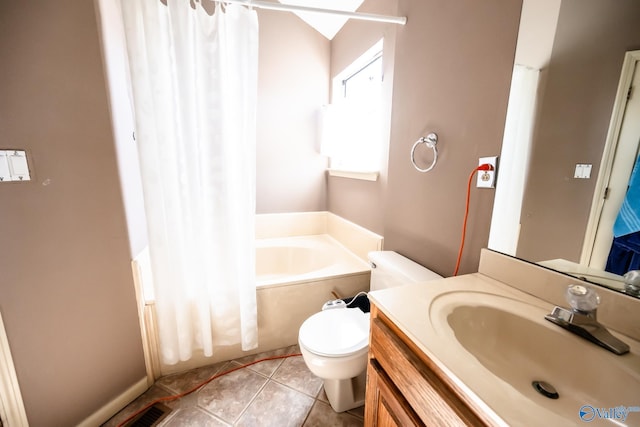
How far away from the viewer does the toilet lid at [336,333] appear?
1121mm

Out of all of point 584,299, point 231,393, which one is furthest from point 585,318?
point 231,393

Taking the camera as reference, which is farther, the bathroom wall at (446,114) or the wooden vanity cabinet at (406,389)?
the bathroom wall at (446,114)

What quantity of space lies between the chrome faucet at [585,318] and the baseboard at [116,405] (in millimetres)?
1865

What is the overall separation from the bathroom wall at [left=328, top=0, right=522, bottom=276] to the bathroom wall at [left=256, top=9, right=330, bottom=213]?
117 cm

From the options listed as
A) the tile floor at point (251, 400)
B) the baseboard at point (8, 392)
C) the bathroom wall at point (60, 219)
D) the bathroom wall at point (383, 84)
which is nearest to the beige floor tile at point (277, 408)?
the tile floor at point (251, 400)

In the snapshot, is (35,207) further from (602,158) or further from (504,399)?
(602,158)

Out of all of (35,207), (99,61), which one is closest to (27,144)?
(35,207)

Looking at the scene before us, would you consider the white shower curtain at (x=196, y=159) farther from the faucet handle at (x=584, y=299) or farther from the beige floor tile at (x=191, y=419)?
the faucet handle at (x=584, y=299)

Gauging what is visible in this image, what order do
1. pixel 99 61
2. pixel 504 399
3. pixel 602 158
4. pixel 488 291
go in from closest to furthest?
pixel 504 399
pixel 602 158
pixel 488 291
pixel 99 61

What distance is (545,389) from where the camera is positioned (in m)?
0.59

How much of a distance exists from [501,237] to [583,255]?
23 centimetres

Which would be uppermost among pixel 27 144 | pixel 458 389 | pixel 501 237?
pixel 27 144

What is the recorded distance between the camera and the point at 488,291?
829mm

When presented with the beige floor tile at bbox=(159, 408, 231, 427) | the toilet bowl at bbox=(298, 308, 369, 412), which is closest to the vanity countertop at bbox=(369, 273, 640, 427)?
the toilet bowl at bbox=(298, 308, 369, 412)
